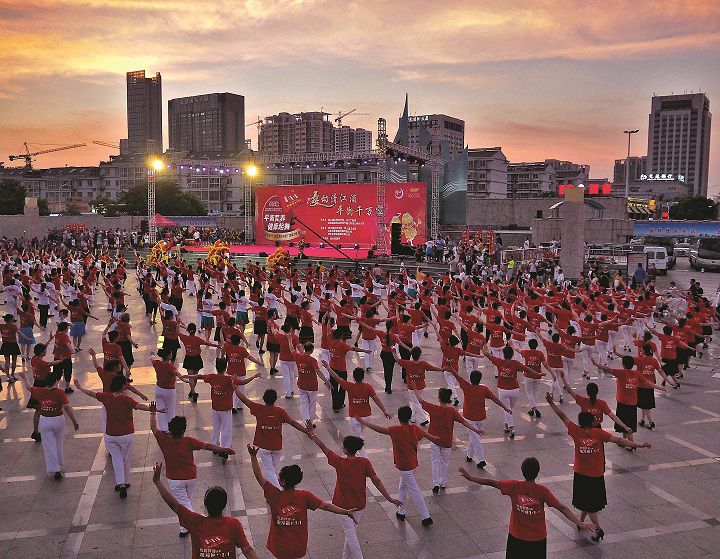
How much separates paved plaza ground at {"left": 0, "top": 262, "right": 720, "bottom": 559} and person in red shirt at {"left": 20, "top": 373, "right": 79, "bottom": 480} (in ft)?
1.00

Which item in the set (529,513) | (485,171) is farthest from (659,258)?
(485,171)

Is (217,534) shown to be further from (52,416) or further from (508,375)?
(508,375)

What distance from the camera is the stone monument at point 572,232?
100 feet

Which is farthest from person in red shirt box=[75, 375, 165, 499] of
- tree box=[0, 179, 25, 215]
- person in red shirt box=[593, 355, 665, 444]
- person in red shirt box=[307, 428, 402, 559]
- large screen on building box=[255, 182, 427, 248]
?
tree box=[0, 179, 25, 215]

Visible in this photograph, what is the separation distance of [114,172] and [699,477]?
5243 inches

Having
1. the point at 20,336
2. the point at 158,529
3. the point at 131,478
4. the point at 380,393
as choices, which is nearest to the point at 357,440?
the point at 158,529

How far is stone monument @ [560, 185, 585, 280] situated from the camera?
30.6 metres

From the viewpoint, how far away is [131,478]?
8.38m

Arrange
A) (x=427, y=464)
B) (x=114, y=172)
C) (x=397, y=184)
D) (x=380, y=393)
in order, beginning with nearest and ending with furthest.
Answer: (x=427, y=464), (x=380, y=393), (x=397, y=184), (x=114, y=172)

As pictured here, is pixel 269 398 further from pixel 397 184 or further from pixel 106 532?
pixel 397 184

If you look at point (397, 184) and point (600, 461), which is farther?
point (397, 184)

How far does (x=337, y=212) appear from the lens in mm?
43312

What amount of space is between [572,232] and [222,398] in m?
26.1

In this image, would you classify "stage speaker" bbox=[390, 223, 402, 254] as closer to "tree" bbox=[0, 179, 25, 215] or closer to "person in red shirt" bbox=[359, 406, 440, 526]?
"person in red shirt" bbox=[359, 406, 440, 526]
